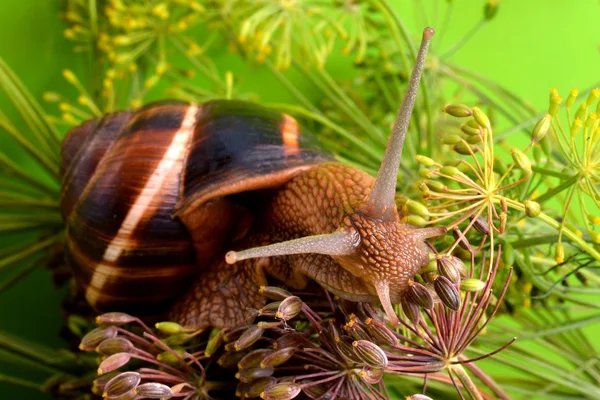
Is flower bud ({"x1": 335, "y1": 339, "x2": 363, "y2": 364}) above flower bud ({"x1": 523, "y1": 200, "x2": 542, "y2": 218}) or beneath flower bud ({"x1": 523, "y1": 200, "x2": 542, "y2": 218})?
beneath

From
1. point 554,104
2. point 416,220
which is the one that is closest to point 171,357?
point 416,220

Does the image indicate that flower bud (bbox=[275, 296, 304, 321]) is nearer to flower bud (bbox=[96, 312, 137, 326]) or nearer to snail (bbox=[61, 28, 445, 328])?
snail (bbox=[61, 28, 445, 328])

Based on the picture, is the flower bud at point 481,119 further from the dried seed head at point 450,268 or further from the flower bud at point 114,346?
the flower bud at point 114,346

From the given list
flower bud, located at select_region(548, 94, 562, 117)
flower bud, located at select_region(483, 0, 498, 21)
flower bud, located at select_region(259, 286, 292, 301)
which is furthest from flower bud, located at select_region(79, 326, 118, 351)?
flower bud, located at select_region(483, 0, 498, 21)

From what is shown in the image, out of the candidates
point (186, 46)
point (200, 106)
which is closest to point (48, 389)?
point (200, 106)

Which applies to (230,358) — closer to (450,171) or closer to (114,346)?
(114,346)

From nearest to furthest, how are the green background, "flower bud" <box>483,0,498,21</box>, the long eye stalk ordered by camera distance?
1. the long eye stalk
2. "flower bud" <box>483,0,498,21</box>
3. the green background
